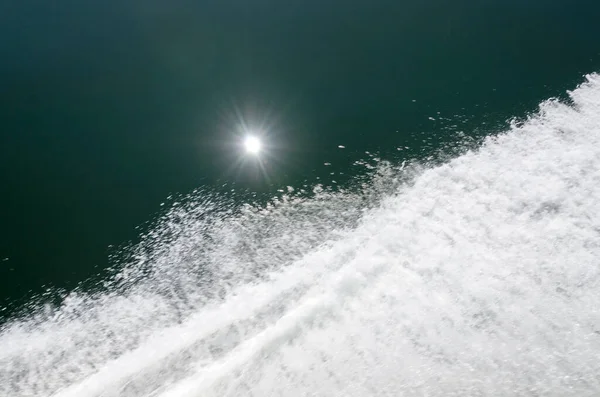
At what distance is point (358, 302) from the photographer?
573 cm

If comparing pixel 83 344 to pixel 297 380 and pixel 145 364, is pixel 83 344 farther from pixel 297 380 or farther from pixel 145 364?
pixel 297 380

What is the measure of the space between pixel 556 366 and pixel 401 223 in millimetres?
2713

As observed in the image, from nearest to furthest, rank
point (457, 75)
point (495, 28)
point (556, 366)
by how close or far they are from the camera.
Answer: point (556, 366)
point (457, 75)
point (495, 28)

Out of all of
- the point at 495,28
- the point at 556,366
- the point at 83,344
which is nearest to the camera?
the point at 556,366

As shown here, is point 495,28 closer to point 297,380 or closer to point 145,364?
point 297,380

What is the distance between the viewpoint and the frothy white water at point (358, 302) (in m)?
5.11

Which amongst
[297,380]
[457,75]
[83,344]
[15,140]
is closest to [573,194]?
[457,75]

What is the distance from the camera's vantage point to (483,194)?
6.93 meters

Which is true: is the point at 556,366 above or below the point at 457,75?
below

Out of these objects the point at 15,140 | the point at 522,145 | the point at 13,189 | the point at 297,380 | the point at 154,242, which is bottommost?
the point at 297,380

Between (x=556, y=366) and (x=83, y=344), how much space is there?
236 inches

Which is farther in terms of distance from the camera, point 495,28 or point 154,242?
point 495,28

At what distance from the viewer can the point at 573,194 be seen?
683cm

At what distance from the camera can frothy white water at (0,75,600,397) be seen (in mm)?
5105
